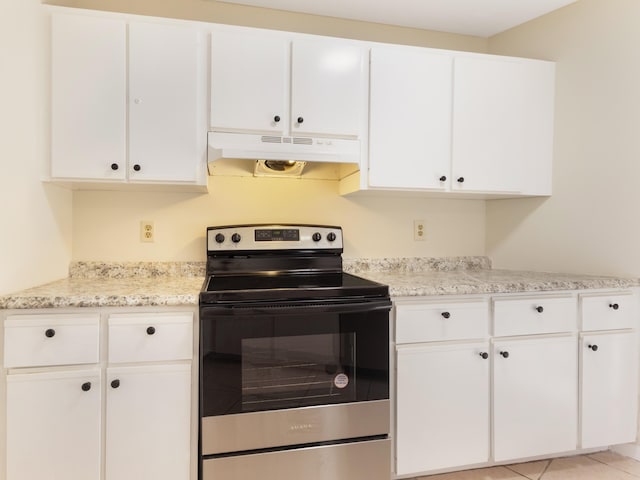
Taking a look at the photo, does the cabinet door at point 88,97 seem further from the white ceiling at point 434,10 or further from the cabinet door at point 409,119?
the cabinet door at point 409,119

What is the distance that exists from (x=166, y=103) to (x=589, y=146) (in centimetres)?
216

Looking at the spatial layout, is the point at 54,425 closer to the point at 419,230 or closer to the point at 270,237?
the point at 270,237

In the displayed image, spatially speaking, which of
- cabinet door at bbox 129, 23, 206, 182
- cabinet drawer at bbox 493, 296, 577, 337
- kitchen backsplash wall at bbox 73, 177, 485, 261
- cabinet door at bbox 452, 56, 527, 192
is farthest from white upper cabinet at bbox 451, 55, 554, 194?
cabinet door at bbox 129, 23, 206, 182

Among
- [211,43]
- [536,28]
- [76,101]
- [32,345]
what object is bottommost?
[32,345]

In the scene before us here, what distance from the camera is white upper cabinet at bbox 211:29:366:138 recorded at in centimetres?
184

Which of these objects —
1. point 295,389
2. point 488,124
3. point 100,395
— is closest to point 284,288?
point 295,389

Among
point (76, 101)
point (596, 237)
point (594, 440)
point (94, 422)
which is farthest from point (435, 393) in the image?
point (76, 101)

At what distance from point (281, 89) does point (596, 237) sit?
1789mm

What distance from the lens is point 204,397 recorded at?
1514 mm

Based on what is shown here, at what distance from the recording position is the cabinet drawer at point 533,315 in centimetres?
184

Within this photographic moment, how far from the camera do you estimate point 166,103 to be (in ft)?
5.89

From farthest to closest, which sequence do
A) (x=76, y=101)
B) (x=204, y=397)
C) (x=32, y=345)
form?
(x=76, y=101), (x=204, y=397), (x=32, y=345)

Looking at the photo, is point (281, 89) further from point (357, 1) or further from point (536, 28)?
point (536, 28)

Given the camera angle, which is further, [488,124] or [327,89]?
[488,124]
